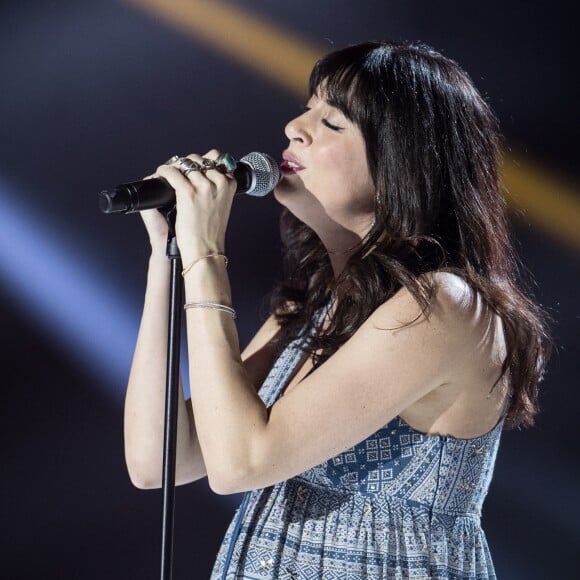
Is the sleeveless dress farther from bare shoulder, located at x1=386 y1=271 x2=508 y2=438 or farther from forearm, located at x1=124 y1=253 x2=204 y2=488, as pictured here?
forearm, located at x1=124 y1=253 x2=204 y2=488

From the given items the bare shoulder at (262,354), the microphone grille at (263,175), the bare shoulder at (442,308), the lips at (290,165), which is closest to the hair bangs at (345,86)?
the lips at (290,165)

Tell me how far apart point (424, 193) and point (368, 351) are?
33cm

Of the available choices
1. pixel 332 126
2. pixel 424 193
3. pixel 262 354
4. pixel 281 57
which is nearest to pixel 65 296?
pixel 262 354

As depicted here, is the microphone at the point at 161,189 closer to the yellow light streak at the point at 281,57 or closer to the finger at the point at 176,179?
the finger at the point at 176,179

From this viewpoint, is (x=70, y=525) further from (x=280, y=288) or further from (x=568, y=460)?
(x=568, y=460)

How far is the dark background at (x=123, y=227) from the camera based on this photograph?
6.51 ft

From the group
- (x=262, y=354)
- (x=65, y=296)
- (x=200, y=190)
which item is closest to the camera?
(x=200, y=190)

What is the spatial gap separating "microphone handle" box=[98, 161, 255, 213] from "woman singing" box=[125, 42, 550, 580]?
0.08 feet

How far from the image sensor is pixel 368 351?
122 cm

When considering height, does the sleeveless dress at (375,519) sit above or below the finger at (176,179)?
below

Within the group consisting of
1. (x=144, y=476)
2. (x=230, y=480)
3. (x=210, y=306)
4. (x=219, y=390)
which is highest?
(x=210, y=306)

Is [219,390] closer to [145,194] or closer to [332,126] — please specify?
[145,194]

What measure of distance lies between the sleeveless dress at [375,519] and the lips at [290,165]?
0.44 m

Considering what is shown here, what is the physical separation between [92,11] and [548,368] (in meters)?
1.29
